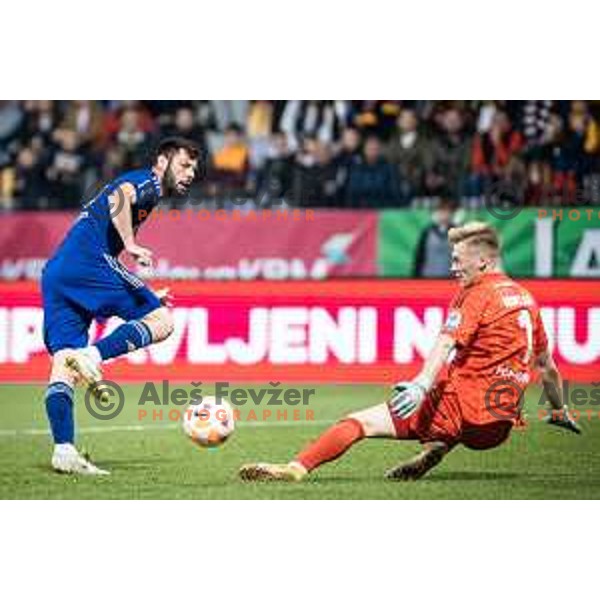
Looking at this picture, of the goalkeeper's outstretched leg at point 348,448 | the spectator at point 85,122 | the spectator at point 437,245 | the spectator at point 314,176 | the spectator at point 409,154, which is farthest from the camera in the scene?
the spectator at point 314,176

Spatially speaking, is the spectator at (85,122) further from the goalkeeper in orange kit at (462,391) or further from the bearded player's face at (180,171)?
the goalkeeper in orange kit at (462,391)

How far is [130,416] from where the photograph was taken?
6.29 m

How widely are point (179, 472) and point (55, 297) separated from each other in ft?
2.93

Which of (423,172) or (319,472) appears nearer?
(319,472)

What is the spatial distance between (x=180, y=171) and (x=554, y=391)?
184 centimetres

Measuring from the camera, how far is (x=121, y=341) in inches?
239

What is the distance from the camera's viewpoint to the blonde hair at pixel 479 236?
6.15 metres

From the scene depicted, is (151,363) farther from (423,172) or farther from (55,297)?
(423,172)

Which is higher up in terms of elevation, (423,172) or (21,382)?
(423,172)

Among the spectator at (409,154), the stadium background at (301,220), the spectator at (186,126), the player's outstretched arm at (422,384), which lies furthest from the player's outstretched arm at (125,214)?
the spectator at (409,154)

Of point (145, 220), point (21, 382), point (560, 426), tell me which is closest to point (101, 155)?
point (145, 220)

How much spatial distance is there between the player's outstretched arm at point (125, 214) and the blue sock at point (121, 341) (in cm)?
28

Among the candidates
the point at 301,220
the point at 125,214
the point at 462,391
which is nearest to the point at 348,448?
the point at 462,391

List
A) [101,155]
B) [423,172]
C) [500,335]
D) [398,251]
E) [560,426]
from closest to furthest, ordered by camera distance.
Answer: [500,335] < [560,426] < [101,155] < [423,172] < [398,251]
